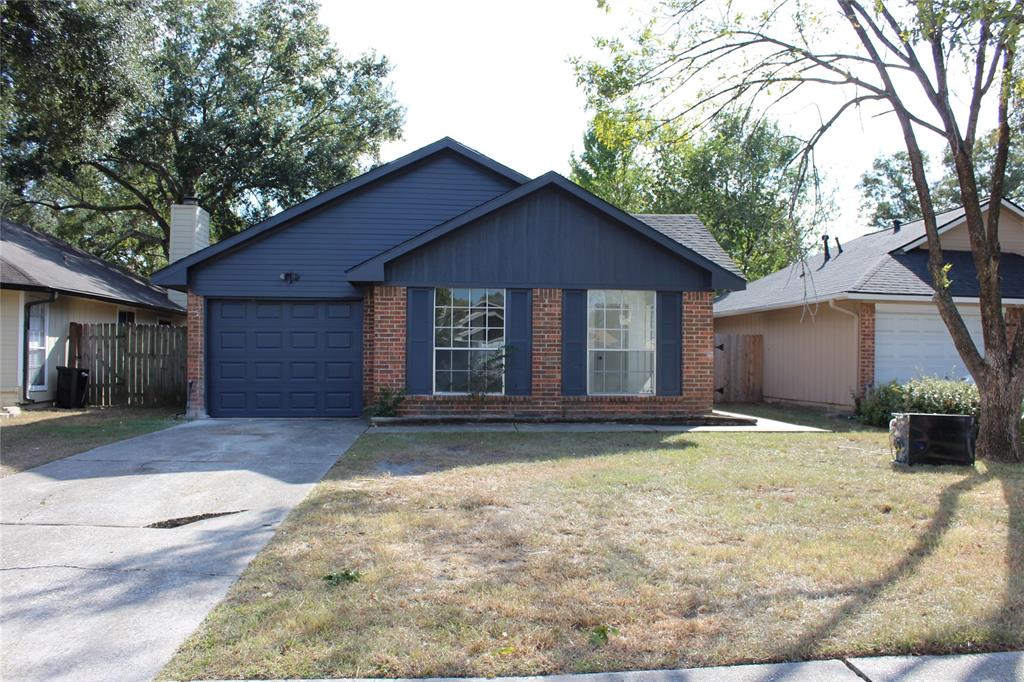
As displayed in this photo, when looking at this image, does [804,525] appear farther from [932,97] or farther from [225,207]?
[225,207]

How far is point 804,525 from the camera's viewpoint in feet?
19.4

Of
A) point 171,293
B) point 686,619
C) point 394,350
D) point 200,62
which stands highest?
point 200,62

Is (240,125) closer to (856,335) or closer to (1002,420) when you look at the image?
(856,335)

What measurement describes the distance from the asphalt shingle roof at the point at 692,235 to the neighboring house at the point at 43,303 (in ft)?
40.1

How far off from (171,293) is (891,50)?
19504 millimetres

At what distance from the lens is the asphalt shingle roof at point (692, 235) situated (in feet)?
47.3

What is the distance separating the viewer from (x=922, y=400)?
12.4 m

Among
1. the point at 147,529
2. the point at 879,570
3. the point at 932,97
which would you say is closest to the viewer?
the point at 879,570

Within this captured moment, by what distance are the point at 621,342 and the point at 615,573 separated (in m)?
8.64

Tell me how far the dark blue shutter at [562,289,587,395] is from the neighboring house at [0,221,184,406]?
33.9 ft

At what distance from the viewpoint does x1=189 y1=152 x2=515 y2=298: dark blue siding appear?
13.5 meters

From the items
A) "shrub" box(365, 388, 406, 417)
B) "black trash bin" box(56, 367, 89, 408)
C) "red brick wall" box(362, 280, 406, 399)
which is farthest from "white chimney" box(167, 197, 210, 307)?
"shrub" box(365, 388, 406, 417)

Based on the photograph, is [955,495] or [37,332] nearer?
[955,495]

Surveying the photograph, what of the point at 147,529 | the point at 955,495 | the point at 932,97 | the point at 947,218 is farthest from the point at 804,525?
the point at 947,218
